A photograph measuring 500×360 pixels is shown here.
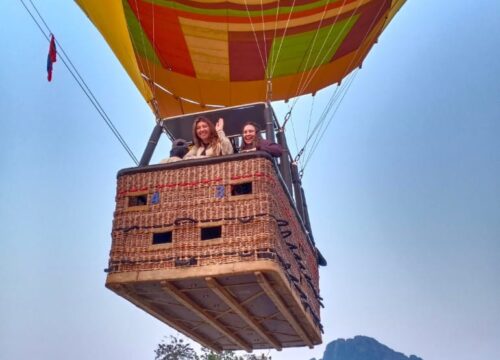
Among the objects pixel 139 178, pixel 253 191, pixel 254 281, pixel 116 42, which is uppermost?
pixel 116 42

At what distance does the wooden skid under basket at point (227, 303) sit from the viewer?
3.93 m

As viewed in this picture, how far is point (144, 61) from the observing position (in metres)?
8.04

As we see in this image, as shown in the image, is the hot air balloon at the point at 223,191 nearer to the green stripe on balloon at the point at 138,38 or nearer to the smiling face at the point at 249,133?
the green stripe on balloon at the point at 138,38

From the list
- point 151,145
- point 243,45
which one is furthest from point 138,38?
point 151,145

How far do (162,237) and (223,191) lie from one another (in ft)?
1.74

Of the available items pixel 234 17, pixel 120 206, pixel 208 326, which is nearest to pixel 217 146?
pixel 120 206

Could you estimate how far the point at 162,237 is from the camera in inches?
164

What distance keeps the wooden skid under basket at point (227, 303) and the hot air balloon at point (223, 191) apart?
0.01m

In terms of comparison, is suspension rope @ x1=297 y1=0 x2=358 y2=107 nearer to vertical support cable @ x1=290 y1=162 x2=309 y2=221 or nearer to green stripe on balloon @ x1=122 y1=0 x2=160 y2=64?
green stripe on balloon @ x1=122 y1=0 x2=160 y2=64

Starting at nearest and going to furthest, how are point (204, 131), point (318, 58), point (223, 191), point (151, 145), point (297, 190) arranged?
1. point (223, 191)
2. point (204, 131)
3. point (151, 145)
4. point (297, 190)
5. point (318, 58)

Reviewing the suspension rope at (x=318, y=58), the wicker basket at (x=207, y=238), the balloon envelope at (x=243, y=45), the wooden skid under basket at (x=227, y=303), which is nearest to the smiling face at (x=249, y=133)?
the wicker basket at (x=207, y=238)

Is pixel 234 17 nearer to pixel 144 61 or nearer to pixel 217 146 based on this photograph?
pixel 144 61

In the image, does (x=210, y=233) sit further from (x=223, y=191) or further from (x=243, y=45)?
(x=243, y=45)

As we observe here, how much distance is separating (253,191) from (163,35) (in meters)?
4.27
